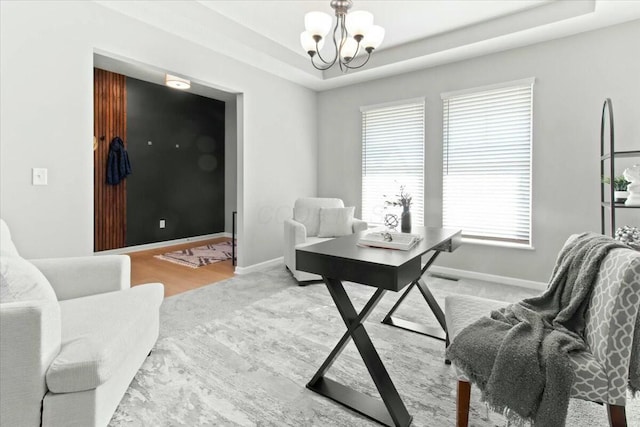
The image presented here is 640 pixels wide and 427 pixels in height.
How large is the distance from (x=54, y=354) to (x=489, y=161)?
4.06m

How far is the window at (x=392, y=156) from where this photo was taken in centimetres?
428

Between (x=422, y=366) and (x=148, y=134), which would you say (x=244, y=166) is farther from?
(x=422, y=366)

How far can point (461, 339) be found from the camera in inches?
54.6

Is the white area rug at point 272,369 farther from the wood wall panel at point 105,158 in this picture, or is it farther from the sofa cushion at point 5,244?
the wood wall panel at point 105,158

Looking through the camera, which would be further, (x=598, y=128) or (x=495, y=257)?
(x=495, y=257)

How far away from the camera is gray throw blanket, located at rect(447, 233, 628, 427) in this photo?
1186 mm

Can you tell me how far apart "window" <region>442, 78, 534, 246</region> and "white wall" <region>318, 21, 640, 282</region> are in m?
0.10

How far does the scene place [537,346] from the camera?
1.27m

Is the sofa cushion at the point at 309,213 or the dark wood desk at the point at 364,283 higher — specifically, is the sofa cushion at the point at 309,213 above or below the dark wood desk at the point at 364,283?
above

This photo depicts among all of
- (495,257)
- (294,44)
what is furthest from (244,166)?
(495,257)

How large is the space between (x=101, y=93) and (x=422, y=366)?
17.8 ft

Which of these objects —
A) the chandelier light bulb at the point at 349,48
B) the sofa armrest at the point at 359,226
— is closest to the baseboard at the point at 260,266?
the sofa armrest at the point at 359,226

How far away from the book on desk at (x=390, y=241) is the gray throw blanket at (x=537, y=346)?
0.56 metres

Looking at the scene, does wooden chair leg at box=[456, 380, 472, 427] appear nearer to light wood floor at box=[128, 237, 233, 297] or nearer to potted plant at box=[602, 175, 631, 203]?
potted plant at box=[602, 175, 631, 203]
